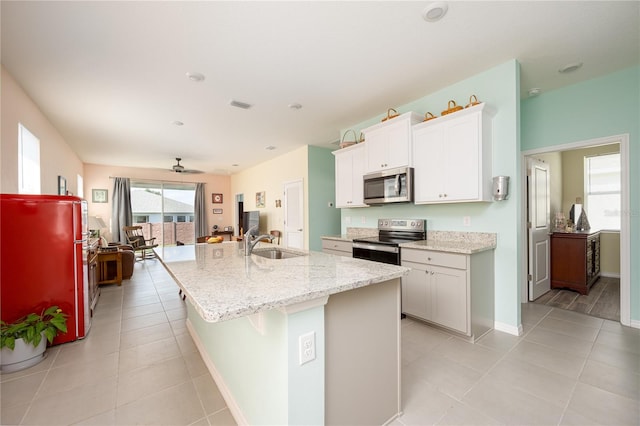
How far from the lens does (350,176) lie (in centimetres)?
405

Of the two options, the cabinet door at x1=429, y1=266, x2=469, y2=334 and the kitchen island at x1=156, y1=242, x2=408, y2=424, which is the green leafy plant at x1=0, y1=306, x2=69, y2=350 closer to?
the kitchen island at x1=156, y1=242, x2=408, y2=424

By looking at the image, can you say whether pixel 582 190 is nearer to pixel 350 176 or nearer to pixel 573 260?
pixel 573 260

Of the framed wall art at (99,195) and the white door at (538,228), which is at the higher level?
the framed wall art at (99,195)

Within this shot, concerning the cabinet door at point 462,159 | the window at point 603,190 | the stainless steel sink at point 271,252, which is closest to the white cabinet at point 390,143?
the cabinet door at point 462,159

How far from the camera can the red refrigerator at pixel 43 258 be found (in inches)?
87.8

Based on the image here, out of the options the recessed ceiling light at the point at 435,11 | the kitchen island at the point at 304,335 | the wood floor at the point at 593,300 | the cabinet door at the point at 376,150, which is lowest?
the wood floor at the point at 593,300

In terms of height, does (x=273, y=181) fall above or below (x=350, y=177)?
above

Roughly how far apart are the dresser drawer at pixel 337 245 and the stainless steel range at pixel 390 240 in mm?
209

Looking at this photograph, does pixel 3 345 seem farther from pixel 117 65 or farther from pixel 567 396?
pixel 567 396

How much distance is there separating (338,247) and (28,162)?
3993mm

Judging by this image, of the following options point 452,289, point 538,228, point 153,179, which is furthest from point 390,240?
point 153,179

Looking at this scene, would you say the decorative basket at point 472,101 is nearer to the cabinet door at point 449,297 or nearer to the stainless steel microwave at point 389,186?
the stainless steel microwave at point 389,186

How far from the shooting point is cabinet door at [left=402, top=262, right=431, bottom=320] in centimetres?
271

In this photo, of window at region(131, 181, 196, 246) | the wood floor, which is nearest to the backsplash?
the wood floor
